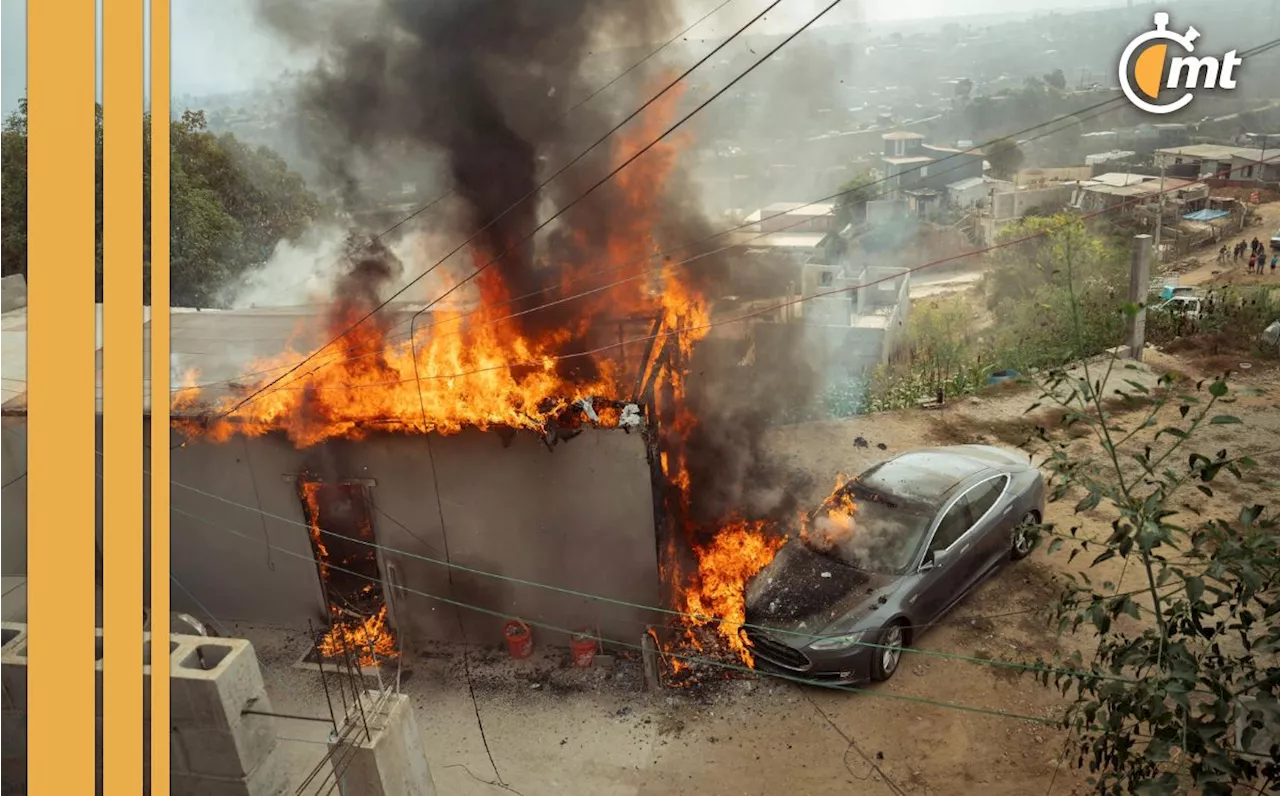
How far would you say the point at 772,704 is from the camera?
25.6 ft

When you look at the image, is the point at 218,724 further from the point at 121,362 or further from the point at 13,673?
the point at 121,362

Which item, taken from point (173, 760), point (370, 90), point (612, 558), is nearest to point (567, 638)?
point (612, 558)

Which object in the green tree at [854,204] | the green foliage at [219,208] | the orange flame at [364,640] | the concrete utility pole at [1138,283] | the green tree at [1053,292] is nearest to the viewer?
the orange flame at [364,640]

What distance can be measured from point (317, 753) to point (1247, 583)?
613 cm

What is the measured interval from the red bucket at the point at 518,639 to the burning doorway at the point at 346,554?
4.43ft

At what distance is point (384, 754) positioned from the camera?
546 cm

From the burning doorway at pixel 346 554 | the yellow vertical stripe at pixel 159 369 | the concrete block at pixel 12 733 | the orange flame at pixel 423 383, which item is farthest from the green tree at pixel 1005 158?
the yellow vertical stripe at pixel 159 369

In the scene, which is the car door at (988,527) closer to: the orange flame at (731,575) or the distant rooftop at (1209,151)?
the orange flame at (731,575)

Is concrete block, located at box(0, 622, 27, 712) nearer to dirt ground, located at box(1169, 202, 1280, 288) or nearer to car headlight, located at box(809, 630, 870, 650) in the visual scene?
car headlight, located at box(809, 630, 870, 650)

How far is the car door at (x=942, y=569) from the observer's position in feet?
26.3

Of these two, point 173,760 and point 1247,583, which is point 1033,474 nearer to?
point 1247,583

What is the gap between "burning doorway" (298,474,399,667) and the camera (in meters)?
8.88

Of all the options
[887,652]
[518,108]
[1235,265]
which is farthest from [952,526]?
[1235,265]

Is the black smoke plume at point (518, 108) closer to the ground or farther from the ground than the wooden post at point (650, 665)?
farther from the ground
